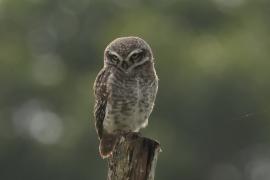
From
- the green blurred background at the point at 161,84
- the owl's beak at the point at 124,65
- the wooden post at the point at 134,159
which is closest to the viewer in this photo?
the wooden post at the point at 134,159

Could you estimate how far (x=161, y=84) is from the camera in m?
31.3

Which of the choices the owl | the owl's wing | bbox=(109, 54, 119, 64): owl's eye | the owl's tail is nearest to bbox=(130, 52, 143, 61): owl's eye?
the owl

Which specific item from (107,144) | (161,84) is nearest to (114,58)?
(107,144)

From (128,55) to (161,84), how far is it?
19730 mm

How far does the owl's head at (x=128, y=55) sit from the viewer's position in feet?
37.8

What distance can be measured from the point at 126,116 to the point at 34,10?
2783 cm

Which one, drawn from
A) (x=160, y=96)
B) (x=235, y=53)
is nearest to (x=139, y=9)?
(x=235, y=53)

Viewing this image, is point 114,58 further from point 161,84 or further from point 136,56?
point 161,84

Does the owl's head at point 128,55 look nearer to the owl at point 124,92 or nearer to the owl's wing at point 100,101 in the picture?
the owl at point 124,92

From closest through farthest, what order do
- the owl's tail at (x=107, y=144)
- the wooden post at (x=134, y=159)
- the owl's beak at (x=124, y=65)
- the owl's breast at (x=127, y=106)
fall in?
the wooden post at (x=134, y=159) → the owl's tail at (x=107, y=144) → the owl's breast at (x=127, y=106) → the owl's beak at (x=124, y=65)

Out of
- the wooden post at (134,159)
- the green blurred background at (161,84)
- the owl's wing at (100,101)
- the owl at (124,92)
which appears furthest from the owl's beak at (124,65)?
the green blurred background at (161,84)

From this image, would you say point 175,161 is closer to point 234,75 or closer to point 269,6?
point 234,75

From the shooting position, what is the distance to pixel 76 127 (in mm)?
31344

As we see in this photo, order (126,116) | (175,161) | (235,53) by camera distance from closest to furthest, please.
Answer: (126,116), (175,161), (235,53)
